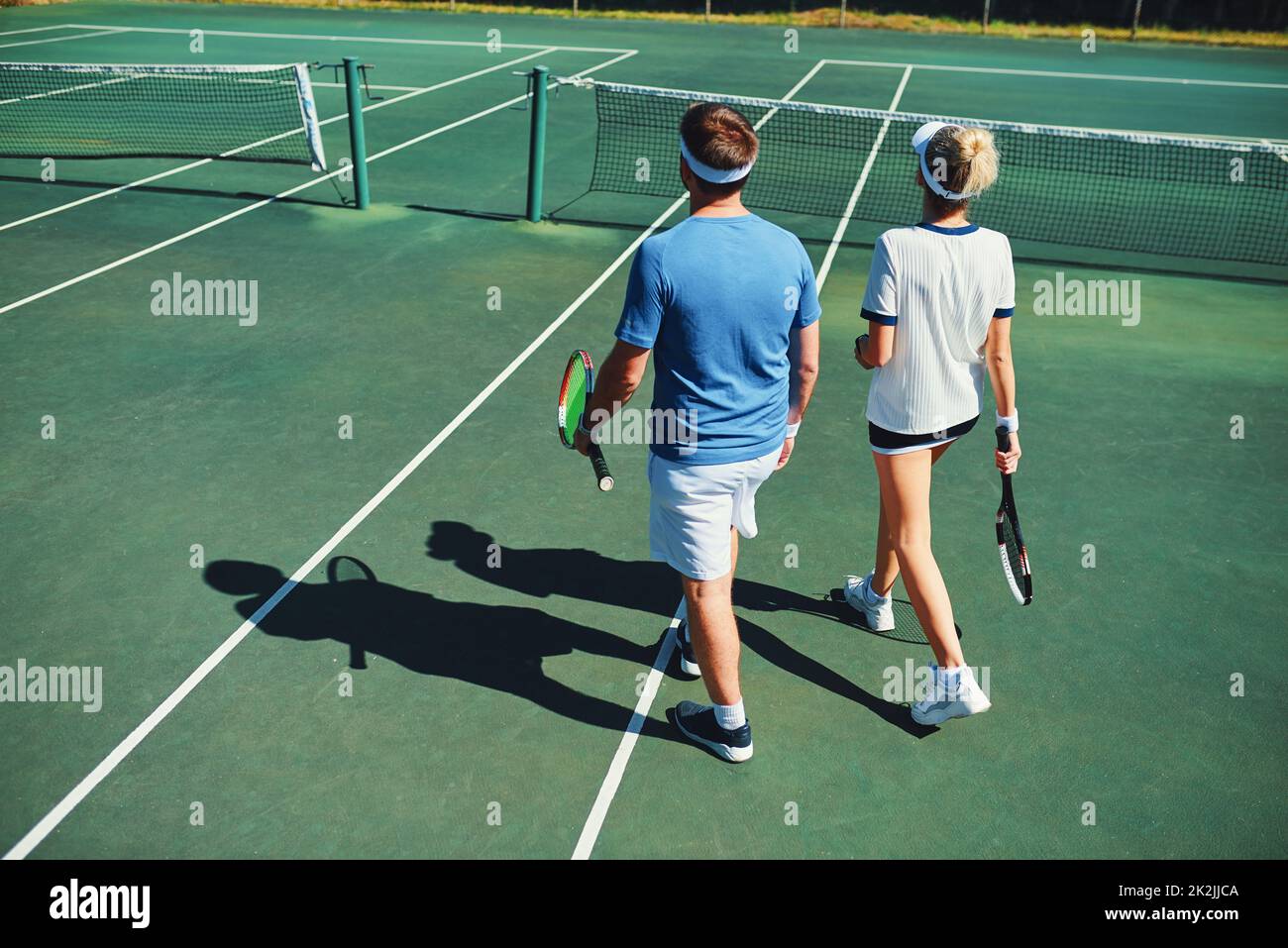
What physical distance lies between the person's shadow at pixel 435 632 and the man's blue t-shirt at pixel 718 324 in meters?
1.51

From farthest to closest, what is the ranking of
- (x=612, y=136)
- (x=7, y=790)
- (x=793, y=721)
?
(x=612, y=136) < (x=793, y=721) < (x=7, y=790)

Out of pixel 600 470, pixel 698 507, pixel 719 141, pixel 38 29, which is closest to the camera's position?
pixel 719 141

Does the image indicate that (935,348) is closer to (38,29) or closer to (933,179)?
(933,179)

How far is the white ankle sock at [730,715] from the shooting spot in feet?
14.6

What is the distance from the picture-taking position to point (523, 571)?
596cm

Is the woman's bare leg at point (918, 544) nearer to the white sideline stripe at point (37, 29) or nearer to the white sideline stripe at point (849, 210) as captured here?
the white sideline stripe at point (849, 210)

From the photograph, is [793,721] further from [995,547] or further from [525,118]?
[525,118]

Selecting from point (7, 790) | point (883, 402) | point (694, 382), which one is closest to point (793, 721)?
point (883, 402)

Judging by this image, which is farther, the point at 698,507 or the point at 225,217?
the point at 225,217

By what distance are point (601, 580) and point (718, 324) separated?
94.5 inches

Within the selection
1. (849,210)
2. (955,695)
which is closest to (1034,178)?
(849,210)

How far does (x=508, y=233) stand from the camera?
12.0m

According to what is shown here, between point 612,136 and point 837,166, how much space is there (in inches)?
138

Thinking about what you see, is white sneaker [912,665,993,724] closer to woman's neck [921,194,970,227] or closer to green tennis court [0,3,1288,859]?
green tennis court [0,3,1288,859]
